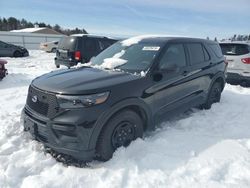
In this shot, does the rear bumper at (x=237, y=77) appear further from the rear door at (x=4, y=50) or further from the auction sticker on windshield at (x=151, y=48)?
the rear door at (x=4, y=50)

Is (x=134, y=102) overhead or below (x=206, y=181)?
overhead

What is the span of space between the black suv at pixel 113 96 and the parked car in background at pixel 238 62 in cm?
456

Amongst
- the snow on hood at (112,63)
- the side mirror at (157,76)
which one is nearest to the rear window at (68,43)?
the snow on hood at (112,63)

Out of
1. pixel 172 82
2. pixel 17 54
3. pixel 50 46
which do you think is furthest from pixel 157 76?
pixel 50 46

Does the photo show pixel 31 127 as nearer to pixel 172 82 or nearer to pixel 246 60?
pixel 172 82

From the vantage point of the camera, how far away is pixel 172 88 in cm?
493

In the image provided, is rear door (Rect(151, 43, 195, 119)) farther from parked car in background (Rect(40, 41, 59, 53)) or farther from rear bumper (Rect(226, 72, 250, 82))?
parked car in background (Rect(40, 41, 59, 53))

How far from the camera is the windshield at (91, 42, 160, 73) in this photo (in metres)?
4.69

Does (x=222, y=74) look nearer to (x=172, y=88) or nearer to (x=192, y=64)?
(x=192, y=64)

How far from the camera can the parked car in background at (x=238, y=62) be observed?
31.9ft

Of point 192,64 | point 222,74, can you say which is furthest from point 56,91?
point 222,74

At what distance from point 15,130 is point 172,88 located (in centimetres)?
274

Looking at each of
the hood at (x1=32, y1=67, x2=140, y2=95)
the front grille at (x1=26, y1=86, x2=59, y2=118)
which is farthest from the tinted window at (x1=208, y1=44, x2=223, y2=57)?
the front grille at (x1=26, y1=86, x2=59, y2=118)

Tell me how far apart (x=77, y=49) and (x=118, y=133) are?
9136mm
